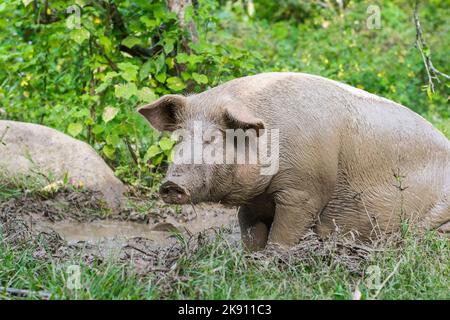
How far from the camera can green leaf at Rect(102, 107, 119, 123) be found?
733 centimetres

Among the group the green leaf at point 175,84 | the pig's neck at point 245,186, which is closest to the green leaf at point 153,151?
the green leaf at point 175,84

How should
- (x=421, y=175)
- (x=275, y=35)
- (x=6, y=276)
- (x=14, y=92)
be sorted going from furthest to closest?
(x=275, y=35) < (x=14, y=92) < (x=421, y=175) < (x=6, y=276)

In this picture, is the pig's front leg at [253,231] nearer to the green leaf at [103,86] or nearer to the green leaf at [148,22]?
the green leaf at [103,86]

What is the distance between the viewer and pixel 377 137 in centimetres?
531

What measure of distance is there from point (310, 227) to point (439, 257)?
32.9 inches

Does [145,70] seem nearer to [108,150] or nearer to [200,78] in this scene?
[200,78]

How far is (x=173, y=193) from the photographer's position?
4656mm

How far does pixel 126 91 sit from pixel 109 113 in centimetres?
34

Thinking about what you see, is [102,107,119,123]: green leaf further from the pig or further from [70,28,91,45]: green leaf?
the pig

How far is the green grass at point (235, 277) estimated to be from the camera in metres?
4.26

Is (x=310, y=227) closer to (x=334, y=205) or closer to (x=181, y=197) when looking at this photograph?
(x=334, y=205)

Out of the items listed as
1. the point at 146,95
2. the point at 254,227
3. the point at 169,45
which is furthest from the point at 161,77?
the point at 254,227
